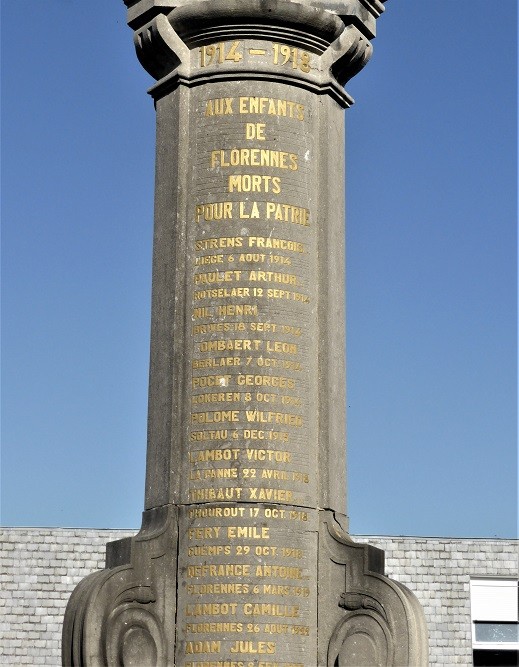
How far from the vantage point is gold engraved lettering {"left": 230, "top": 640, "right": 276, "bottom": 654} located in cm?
1420

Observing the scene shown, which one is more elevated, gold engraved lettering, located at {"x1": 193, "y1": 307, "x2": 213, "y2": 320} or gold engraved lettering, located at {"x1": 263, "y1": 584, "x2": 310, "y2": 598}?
gold engraved lettering, located at {"x1": 193, "y1": 307, "x2": 213, "y2": 320}

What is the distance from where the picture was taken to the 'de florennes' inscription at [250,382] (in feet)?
47.3

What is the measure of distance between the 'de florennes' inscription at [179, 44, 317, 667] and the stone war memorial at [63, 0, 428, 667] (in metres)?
0.02

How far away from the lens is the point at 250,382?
1492 cm

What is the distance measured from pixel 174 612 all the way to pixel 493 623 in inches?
820

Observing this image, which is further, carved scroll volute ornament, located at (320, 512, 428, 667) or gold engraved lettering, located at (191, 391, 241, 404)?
gold engraved lettering, located at (191, 391, 241, 404)

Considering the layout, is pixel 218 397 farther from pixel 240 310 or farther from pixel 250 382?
pixel 240 310

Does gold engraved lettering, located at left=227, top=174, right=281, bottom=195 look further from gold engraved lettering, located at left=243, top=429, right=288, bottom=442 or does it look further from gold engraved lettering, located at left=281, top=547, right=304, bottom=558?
gold engraved lettering, located at left=281, top=547, right=304, bottom=558

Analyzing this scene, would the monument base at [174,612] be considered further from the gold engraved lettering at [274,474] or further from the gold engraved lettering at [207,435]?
the gold engraved lettering at [207,435]

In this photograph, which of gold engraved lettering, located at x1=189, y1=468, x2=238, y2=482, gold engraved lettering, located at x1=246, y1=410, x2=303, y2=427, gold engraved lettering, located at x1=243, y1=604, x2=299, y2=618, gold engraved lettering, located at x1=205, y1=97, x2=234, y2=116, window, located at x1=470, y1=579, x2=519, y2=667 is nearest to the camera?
gold engraved lettering, located at x1=243, y1=604, x2=299, y2=618

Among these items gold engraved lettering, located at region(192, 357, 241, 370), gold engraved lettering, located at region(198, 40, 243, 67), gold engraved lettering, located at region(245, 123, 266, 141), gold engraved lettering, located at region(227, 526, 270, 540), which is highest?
gold engraved lettering, located at region(198, 40, 243, 67)

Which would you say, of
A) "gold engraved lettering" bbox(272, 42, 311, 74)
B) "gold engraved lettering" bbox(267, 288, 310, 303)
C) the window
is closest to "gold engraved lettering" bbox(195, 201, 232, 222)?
"gold engraved lettering" bbox(267, 288, 310, 303)

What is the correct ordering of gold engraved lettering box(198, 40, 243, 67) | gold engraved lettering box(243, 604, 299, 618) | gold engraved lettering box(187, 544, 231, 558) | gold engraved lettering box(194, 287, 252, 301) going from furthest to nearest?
gold engraved lettering box(198, 40, 243, 67) → gold engraved lettering box(194, 287, 252, 301) → gold engraved lettering box(187, 544, 231, 558) → gold engraved lettering box(243, 604, 299, 618)

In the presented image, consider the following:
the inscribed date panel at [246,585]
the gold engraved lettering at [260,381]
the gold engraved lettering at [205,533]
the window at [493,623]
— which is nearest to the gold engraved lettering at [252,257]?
the gold engraved lettering at [260,381]
